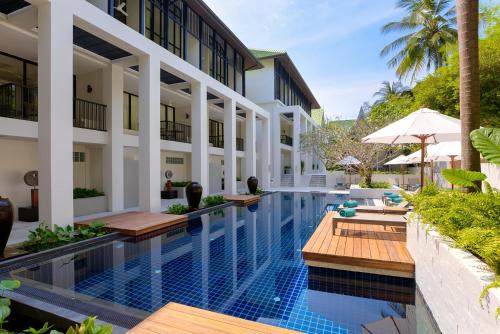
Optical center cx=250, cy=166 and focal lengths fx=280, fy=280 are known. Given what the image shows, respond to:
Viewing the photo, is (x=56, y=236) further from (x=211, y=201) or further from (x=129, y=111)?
(x=129, y=111)

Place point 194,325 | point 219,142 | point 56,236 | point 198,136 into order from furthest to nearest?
point 219,142, point 198,136, point 56,236, point 194,325

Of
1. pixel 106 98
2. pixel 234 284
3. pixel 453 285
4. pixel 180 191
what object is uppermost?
pixel 106 98

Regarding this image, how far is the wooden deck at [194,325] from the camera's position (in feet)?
8.70

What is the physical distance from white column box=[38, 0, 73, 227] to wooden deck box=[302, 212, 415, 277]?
6017mm

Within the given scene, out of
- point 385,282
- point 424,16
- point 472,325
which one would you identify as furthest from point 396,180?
point 472,325

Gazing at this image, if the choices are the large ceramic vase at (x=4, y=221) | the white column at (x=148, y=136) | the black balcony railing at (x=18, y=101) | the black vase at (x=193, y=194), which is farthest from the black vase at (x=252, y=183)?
the large ceramic vase at (x=4, y=221)

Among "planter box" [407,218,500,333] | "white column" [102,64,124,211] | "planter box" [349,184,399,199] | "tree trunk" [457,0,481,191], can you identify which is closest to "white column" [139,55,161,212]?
"white column" [102,64,124,211]

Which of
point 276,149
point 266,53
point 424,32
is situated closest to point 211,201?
point 276,149

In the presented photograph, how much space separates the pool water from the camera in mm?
3726

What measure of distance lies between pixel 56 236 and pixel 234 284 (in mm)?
4434

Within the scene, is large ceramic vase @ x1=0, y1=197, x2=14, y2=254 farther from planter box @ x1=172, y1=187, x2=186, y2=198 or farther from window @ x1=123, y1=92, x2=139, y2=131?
planter box @ x1=172, y1=187, x2=186, y2=198

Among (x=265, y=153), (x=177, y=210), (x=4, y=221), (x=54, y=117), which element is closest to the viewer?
(x=4, y=221)

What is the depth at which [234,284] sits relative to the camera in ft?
15.2

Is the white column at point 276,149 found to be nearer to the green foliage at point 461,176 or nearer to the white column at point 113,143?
the white column at point 113,143
